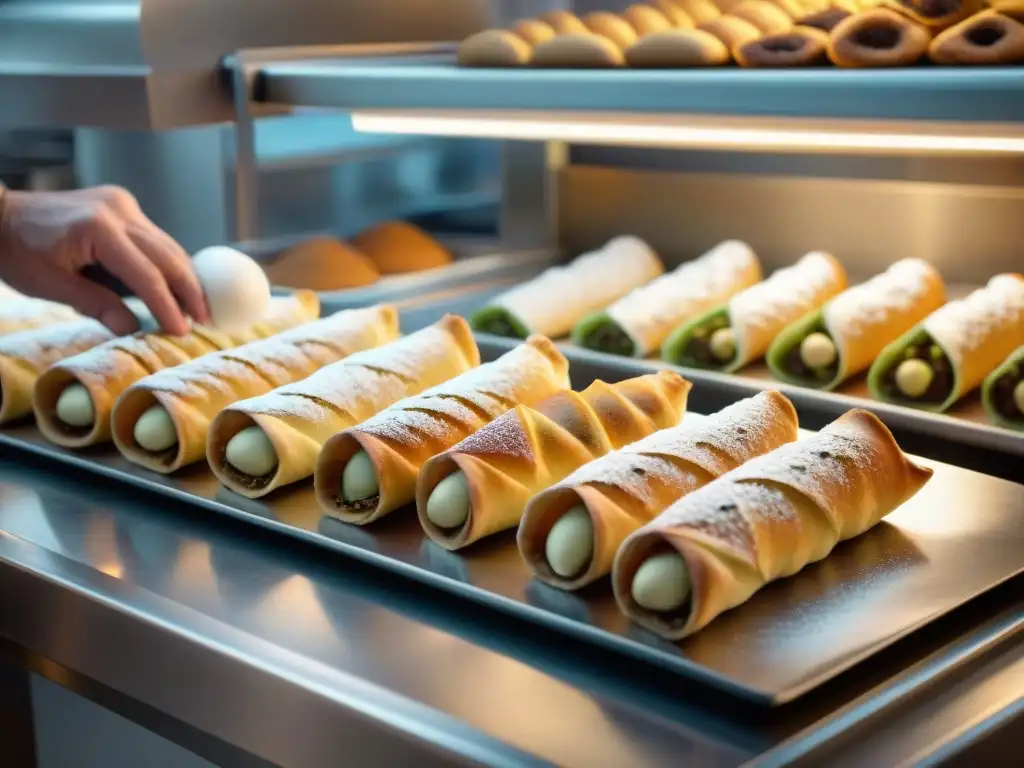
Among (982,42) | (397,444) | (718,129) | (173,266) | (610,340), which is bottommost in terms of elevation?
(610,340)

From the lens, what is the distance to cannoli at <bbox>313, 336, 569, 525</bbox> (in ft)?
4.04

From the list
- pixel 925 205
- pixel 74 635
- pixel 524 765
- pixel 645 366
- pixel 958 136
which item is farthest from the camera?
pixel 925 205

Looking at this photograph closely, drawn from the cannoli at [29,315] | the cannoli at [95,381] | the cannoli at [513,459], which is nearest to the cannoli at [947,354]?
the cannoli at [513,459]

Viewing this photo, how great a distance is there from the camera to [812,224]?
2193 mm

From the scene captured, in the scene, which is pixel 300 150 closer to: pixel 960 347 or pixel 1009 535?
pixel 960 347

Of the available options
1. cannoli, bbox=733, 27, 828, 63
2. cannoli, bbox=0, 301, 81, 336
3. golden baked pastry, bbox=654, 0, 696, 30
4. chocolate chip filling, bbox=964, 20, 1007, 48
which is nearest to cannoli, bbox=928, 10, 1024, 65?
chocolate chip filling, bbox=964, 20, 1007, 48

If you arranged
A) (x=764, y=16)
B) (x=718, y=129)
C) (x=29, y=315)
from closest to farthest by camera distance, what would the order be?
(x=718, y=129), (x=764, y=16), (x=29, y=315)

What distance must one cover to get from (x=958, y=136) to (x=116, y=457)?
3.45 ft

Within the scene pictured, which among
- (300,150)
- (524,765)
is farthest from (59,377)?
(524,765)

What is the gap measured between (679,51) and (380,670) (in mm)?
995

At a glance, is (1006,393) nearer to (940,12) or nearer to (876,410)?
(876,410)

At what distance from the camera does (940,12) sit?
1524 mm

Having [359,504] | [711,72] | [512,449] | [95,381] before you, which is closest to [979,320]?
[711,72]

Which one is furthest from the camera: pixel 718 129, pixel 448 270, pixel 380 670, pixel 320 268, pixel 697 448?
pixel 448 270
